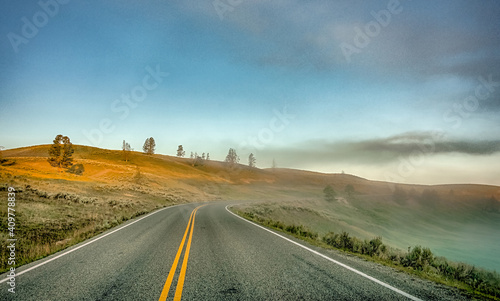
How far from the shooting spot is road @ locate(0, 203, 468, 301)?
465cm

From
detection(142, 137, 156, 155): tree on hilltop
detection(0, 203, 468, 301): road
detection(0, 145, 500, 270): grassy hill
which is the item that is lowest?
detection(0, 145, 500, 270): grassy hill

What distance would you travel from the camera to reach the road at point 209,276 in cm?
465

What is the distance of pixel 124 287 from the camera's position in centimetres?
499

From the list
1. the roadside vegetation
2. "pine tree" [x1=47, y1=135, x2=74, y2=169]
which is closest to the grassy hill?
"pine tree" [x1=47, y1=135, x2=74, y2=169]

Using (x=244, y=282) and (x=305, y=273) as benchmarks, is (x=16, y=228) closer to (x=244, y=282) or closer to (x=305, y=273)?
(x=244, y=282)

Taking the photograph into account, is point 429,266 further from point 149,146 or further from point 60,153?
point 149,146

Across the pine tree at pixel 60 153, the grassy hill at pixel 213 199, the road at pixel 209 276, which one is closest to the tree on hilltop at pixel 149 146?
the grassy hill at pixel 213 199

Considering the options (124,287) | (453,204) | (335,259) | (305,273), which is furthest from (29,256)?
(453,204)

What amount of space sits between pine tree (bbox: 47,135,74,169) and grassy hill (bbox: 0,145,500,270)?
216cm

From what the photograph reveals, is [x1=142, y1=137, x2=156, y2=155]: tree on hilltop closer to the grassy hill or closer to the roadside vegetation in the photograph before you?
the grassy hill

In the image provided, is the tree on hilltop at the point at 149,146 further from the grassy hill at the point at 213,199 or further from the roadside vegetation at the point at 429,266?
the roadside vegetation at the point at 429,266

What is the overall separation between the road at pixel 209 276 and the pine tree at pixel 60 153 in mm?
66858

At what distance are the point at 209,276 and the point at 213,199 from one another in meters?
57.4

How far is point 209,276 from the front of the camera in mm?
5641
